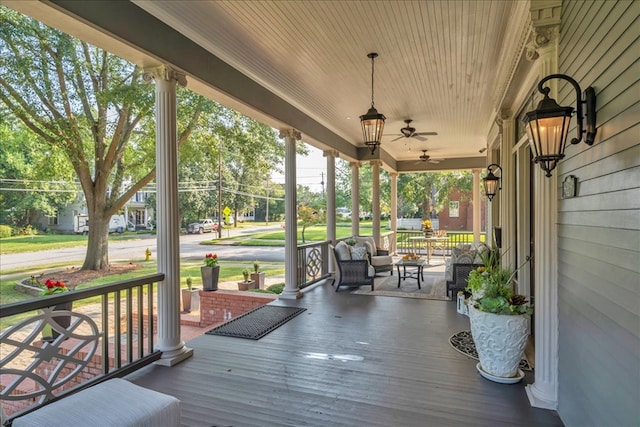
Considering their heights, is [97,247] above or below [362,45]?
below

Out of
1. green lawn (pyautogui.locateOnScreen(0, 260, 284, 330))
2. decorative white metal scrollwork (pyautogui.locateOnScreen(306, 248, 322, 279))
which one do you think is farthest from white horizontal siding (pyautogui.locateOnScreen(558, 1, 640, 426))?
green lawn (pyautogui.locateOnScreen(0, 260, 284, 330))

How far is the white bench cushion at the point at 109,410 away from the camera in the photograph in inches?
70.3

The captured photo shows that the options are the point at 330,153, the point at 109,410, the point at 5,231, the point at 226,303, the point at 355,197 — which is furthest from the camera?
the point at 5,231

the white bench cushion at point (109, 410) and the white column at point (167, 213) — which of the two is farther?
the white column at point (167, 213)

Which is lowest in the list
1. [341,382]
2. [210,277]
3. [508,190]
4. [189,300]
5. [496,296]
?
[189,300]

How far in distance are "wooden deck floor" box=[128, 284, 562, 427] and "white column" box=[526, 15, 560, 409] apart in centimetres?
18

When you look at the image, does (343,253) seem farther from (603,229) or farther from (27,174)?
(27,174)

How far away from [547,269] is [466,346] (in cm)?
169

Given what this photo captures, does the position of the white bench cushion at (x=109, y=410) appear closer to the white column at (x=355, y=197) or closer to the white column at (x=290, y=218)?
the white column at (x=290, y=218)

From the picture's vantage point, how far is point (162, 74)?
3.39m

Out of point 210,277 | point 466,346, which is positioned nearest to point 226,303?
Result: point 210,277

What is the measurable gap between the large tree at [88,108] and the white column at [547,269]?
6.59 meters

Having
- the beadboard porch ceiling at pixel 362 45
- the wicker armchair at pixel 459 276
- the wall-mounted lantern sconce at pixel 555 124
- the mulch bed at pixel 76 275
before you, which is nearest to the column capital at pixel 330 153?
the beadboard porch ceiling at pixel 362 45

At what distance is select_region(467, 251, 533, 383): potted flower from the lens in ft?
9.57
